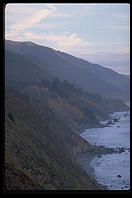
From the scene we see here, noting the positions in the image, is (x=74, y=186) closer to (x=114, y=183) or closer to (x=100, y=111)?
(x=114, y=183)

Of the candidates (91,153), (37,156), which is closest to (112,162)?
(91,153)

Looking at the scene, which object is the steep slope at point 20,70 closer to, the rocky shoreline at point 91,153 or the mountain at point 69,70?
the mountain at point 69,70

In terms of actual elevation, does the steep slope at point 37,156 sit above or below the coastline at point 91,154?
above

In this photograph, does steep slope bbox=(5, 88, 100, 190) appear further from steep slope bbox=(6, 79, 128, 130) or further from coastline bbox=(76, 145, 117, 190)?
steep slope bbox=(6, 79, 128, 130)

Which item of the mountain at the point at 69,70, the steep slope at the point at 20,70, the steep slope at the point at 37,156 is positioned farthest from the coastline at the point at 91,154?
the mountain at the point at 69,70

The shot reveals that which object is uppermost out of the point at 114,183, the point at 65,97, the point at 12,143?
the point at 12,143

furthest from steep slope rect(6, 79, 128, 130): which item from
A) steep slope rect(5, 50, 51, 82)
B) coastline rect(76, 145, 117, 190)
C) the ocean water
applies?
coastline rect(76, 145, 117, 190)

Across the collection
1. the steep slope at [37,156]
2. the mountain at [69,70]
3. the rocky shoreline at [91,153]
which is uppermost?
the steep slope at [37,156]

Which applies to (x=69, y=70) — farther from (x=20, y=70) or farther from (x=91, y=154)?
(x=91, y=154)

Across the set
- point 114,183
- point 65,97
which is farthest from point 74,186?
point 65,97
